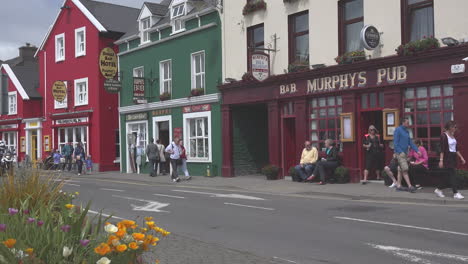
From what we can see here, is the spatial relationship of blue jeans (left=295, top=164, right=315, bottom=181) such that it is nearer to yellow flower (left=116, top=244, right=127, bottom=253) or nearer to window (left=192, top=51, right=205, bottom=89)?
window (left=192, top=51, right=205, bottom=89)

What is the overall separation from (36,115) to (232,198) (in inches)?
1214

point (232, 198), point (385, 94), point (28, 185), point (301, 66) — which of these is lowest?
point (232, 198)

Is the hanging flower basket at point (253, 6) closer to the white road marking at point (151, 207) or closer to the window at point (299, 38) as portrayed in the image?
the window at point (299, 38)

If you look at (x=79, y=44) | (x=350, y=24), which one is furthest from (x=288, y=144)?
(x=79, y=44)

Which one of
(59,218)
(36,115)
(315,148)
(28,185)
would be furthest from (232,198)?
(36,115)

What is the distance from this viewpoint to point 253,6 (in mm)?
21484

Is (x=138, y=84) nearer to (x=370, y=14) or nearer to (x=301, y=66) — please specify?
(x=301, y=66)

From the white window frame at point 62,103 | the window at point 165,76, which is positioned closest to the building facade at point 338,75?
the window at point 165,76

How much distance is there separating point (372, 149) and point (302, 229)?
778 centimetres

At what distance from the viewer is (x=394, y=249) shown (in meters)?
7.23

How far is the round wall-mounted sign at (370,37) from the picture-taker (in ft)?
52.5

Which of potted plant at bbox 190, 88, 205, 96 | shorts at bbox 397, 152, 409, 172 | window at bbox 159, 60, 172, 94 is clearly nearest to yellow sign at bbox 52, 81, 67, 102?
window at bbox 159, 60, 172, 94

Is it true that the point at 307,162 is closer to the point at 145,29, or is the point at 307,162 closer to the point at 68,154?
the point at 145,29

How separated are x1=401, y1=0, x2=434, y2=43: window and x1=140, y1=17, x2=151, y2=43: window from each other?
1535 centimetres
